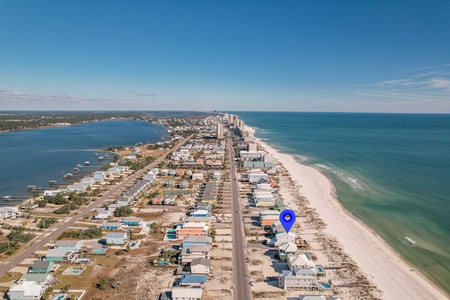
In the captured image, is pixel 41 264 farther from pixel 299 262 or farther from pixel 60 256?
pixel 299 262

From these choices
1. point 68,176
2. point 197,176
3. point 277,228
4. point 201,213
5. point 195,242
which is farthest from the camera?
point 68,176

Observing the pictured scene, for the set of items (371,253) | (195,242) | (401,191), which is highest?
(401,191)

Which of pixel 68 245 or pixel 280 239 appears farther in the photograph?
pixel 280 239

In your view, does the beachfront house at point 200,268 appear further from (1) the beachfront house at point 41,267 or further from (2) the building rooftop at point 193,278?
(1) the beachfront house at point 41,267

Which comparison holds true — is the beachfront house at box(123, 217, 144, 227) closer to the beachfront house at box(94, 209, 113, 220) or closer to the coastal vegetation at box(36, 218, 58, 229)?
the beachfront house at box(94, 209, 113, 220)

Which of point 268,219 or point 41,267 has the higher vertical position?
point 268,219

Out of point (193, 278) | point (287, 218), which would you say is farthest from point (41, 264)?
point (287, 218)

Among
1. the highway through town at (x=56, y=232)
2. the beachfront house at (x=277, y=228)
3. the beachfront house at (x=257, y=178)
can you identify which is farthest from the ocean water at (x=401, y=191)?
the highway through town at (x=56, y=232)
